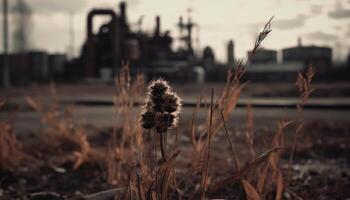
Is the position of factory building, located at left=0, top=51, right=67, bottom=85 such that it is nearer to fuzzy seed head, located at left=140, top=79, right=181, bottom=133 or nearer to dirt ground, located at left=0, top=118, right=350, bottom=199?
dirt ground, located at left=0, top=118, right=350, bottom=199

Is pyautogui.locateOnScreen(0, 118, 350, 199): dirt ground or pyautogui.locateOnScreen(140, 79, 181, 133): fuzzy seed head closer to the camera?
pyautogui.locateOnScreen(140, 79, 181, 133): fuzzy seed head

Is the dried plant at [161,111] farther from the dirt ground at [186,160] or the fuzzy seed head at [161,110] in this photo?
the dirt ground at [186,160]

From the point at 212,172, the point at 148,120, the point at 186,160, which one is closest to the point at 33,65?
the point at 186,160

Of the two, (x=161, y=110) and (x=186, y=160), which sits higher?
(x=161, y=110)

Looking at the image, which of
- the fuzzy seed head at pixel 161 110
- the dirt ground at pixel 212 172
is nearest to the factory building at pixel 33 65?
the dirt ground at pixel 212 172

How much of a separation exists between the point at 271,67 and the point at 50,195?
47.1m

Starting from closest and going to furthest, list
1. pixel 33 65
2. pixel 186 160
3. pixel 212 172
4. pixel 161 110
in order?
1. pixel 161 110
2. pixel 212 172
3. pixel 186 160
4. pixel 33 65

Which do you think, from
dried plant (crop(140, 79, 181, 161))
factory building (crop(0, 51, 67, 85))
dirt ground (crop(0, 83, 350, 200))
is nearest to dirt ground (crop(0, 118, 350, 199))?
dirt ground (crop(0, 83, 350, 200))

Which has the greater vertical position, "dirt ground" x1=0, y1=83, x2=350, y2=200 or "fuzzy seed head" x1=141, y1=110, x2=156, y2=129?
"fuzzy seed head" x1=141, y1=110, x2=156, y2=129

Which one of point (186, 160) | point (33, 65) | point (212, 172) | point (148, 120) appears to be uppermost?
point (148, 120)

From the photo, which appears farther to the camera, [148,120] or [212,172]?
[212,172]

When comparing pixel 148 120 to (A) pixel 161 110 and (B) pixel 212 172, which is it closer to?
(A) pixel 161 110

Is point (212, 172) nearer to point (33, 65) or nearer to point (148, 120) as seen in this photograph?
point (148, 120)

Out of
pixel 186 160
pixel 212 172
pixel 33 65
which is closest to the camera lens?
pixel 212 172
